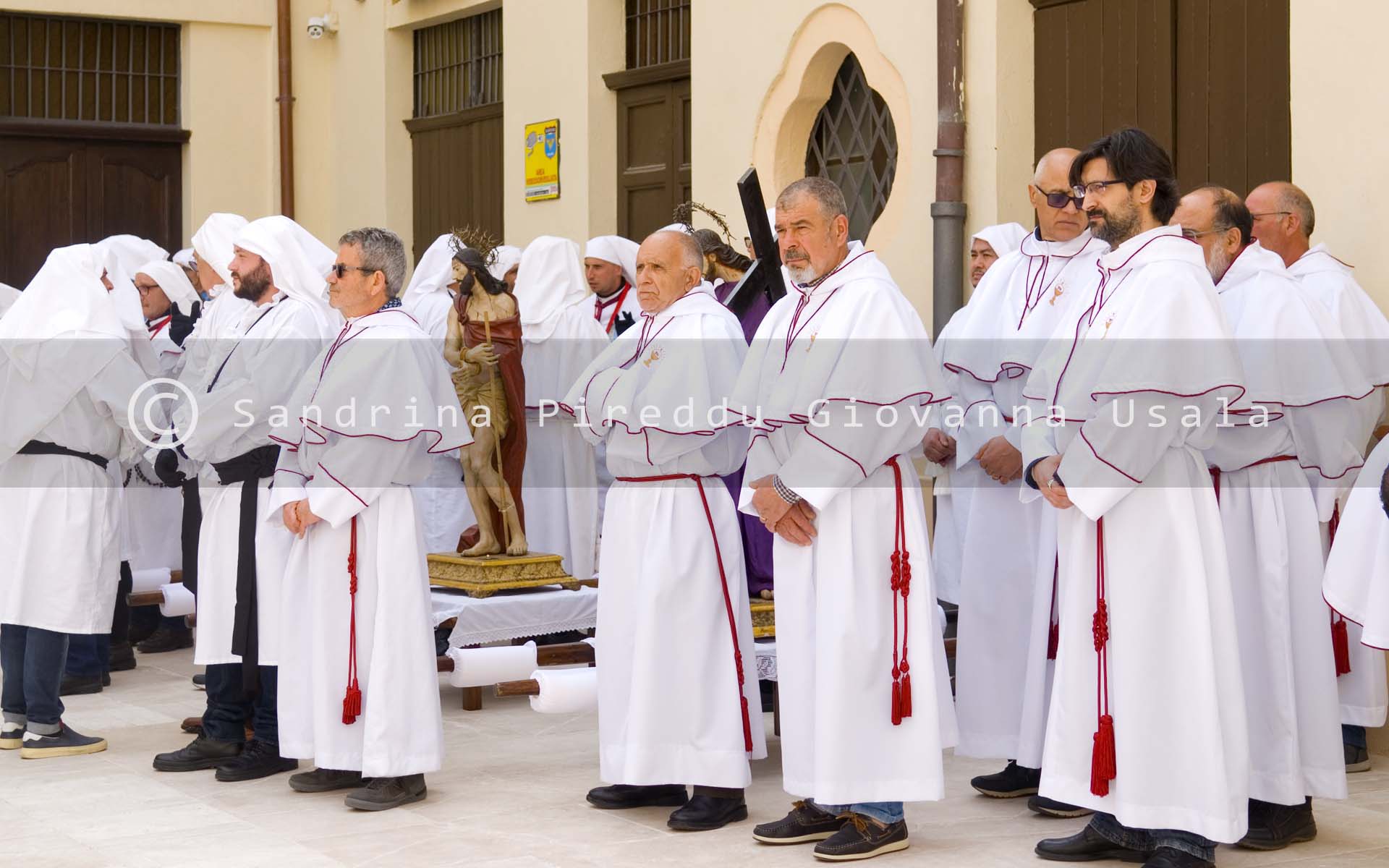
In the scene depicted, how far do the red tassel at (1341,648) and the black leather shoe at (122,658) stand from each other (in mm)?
5995

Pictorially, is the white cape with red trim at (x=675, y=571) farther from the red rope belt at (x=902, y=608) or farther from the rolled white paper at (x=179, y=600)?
the rolled white paper at (x=179, y=600)

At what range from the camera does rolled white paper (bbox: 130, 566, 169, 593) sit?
966 centimetres

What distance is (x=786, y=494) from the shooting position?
213 inches

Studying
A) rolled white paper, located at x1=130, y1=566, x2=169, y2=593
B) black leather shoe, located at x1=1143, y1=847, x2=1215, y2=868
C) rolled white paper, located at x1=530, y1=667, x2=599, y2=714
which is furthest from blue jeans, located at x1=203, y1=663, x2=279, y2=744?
black leather shoe, located at x1=1143, y1=847, x2=1215, y2=868

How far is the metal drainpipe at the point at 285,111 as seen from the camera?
51.4ft

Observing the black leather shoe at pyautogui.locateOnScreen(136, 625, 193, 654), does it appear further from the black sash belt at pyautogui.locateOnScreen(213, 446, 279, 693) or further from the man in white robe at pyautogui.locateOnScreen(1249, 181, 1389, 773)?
the man in white robe at pyautogui.locateOnScreen(1249, 181, 1389, 773)

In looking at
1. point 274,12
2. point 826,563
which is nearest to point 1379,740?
point 826,563

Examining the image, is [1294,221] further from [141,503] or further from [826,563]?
[141,503]

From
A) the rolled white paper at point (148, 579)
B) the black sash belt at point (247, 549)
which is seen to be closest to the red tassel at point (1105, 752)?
the black sash belt at point (247, 549)

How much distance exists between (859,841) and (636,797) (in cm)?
99

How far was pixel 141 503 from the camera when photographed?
10250mm

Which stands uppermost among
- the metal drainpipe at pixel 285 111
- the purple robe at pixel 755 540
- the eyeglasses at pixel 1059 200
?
the metal drainpipe at pixel 285 111

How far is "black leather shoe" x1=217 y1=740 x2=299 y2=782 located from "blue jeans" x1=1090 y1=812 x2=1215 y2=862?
3.07m

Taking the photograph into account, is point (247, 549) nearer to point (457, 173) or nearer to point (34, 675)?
point (34, 675)
